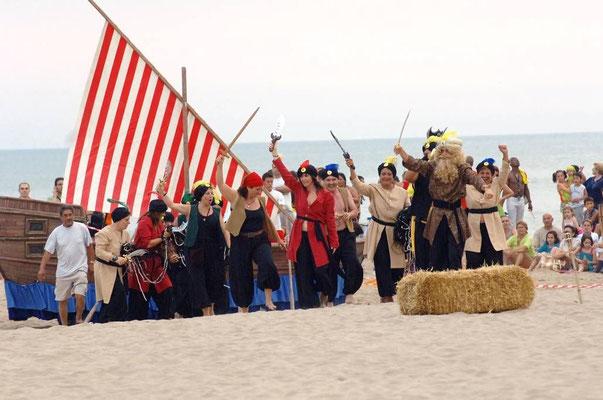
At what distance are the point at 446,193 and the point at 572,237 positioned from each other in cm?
720

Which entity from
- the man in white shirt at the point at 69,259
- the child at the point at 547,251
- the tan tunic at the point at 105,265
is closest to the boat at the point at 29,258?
the man in white shirt at the point at 69,259

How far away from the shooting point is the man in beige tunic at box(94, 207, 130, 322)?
14.3m

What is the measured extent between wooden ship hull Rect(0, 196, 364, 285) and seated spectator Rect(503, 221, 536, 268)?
14.1 ft

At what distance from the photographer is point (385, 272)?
1477cm

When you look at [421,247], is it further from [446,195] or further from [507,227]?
[507,227]

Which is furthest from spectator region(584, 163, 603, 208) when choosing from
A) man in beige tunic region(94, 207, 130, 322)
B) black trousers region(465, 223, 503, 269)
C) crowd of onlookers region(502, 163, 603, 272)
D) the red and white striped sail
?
man in beige tunic region(94, 207, 130, 322)

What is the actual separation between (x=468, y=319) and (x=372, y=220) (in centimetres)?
297

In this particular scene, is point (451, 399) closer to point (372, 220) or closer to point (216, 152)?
point (372, 220)

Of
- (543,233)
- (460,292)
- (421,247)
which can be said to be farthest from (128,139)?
(543,233)

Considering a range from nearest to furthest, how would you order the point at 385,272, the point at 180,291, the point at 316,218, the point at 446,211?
the point at 446,211 < the point at 316,218 < the point at 180,291 < the point at 385,272

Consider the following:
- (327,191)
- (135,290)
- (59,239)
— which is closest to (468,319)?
(327,191)

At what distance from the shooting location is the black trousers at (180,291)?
47.4 feet

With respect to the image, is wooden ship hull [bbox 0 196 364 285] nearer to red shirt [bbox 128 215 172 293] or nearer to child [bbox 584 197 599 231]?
red shirt [bbox 128 215 172 293]

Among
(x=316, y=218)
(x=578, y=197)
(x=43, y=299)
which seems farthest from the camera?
(x=578, y=197)
